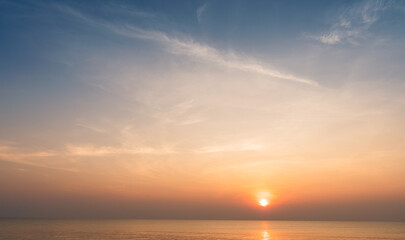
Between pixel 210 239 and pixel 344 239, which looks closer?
pixel 210 239

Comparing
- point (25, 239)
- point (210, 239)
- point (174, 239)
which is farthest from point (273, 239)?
point (25, 239)

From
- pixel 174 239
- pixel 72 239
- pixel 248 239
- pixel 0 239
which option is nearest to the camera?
pixel 0 239

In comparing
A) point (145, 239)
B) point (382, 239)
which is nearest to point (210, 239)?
point (145, 239)

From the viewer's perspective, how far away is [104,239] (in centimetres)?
9900

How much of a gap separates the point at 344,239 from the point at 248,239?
3420cm

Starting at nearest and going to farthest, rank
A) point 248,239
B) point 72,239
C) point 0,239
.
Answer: point 0,239
point 72,239
point 248,239

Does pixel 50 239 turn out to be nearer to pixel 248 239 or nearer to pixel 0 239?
pixel 0 239

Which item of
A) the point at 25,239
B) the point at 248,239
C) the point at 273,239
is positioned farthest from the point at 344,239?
the point at 25,239

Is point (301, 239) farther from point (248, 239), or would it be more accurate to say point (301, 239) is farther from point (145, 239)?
point (145, 239)

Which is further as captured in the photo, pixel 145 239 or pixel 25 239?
pixel 145 239

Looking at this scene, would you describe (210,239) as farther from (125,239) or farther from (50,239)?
(50,239)

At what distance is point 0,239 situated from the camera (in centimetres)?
8994

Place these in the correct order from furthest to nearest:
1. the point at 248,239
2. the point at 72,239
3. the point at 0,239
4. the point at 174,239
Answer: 1. the point at 248,239
2. the point at 174,239
3. the point at 72,239
4. the point at 0,239

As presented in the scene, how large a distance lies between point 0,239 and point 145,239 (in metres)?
39.0
